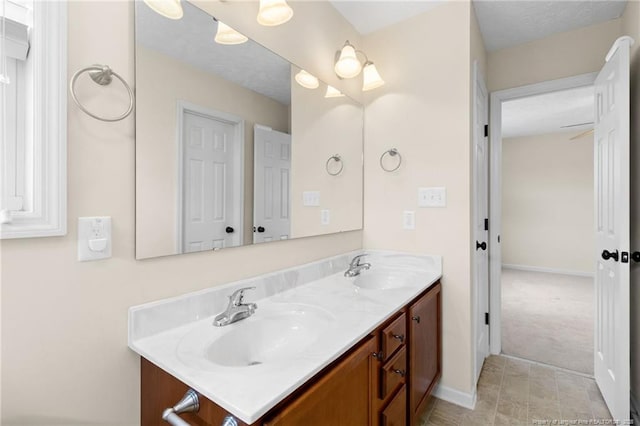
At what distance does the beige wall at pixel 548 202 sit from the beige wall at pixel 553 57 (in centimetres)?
368

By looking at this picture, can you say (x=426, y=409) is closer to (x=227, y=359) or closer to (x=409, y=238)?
(x=409, y=238)

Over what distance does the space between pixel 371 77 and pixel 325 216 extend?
3.15 feet

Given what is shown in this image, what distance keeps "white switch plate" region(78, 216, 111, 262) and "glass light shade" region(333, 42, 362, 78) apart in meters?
1.53

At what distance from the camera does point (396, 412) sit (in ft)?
4.22

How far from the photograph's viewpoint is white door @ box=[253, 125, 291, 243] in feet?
4.55

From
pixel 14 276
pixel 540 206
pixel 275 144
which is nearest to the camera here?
pixel 14 276

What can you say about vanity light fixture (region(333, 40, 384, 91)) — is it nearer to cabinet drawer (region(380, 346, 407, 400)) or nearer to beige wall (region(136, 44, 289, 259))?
beige wall (region(136, 44, 289, 259))

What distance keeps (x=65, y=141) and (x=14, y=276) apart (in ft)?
1.18

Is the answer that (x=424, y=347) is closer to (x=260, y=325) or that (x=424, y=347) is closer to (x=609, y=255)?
(x=260, y=325)

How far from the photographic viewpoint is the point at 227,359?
3.32 feet

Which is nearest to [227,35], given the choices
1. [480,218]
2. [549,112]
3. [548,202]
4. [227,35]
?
[227,35]

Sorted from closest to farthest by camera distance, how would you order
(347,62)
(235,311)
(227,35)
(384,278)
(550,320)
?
1. (235,311)
2. (227,35)
3. (347,62)
4. (384,278)
5. (550,320)

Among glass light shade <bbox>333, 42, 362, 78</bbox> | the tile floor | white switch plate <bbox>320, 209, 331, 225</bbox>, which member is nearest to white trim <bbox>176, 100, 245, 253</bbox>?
white switch plate <bbox>320, 209, 331, 225</bbox>

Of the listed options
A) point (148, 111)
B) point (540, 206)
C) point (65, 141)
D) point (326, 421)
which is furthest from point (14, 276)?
point (540, 206)
